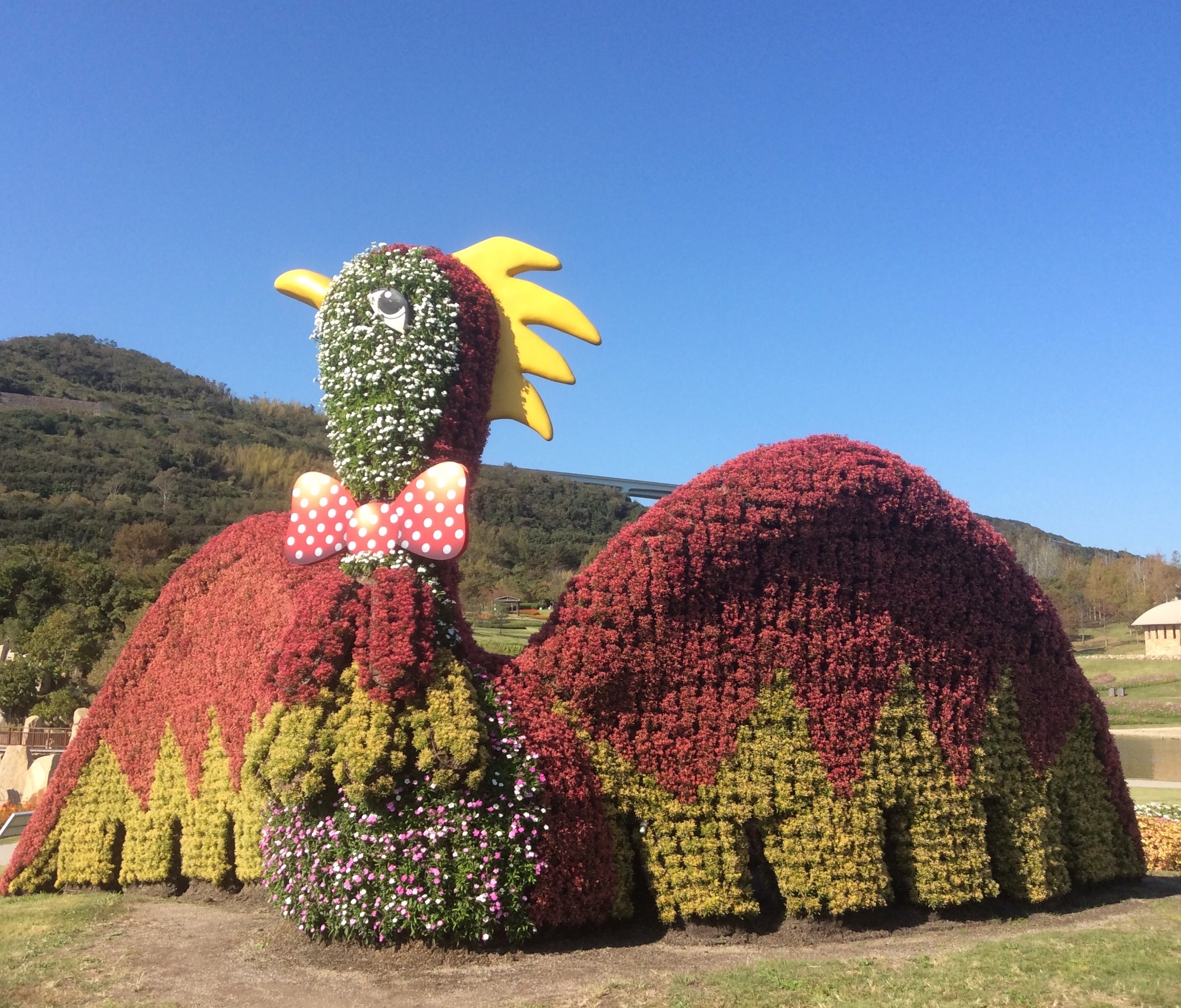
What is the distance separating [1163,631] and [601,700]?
4743cm

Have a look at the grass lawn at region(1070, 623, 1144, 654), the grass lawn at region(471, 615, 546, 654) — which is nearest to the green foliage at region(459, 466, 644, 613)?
the grass lawn at region(471, 615, 546, 654)

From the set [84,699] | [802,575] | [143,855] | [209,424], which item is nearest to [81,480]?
[209,424]

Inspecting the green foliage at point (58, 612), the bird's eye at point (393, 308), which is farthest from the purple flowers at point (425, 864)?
the green foliage at point (58, 612)

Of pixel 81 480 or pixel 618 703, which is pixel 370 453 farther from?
pixel 81 480

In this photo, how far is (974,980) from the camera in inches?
199

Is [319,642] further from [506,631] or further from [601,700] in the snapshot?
[506,631]

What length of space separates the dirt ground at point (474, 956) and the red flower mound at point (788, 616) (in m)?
1.00

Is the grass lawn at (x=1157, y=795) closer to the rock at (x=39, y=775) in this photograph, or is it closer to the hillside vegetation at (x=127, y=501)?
the rock at (x=39, y=775)

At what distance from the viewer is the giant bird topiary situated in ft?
17.9

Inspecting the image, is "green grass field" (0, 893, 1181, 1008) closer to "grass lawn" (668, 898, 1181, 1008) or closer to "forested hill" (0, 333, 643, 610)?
→ "grass lawn" (668, 898, 1181, 1008)

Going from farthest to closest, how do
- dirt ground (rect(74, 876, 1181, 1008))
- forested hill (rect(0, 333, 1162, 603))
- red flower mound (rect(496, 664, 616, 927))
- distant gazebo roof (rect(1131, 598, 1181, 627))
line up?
1. forested hill (rect(0, 333, 1162, 603))
2. distant gazebo roof (rect(1131, 598, 1181, 627))
3. red flower mound (rect(496, 664, 616, 927))
4. dirt ground (rect(74, 876, 1181, 1008))

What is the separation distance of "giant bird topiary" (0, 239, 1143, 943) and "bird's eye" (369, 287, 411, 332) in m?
0.03

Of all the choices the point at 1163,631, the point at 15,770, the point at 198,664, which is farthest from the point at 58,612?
the point at 1163,631

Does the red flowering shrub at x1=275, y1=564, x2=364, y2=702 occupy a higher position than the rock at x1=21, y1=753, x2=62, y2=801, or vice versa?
the red flowering shrub at x1=275, y1=564, x2=364, y2=702
